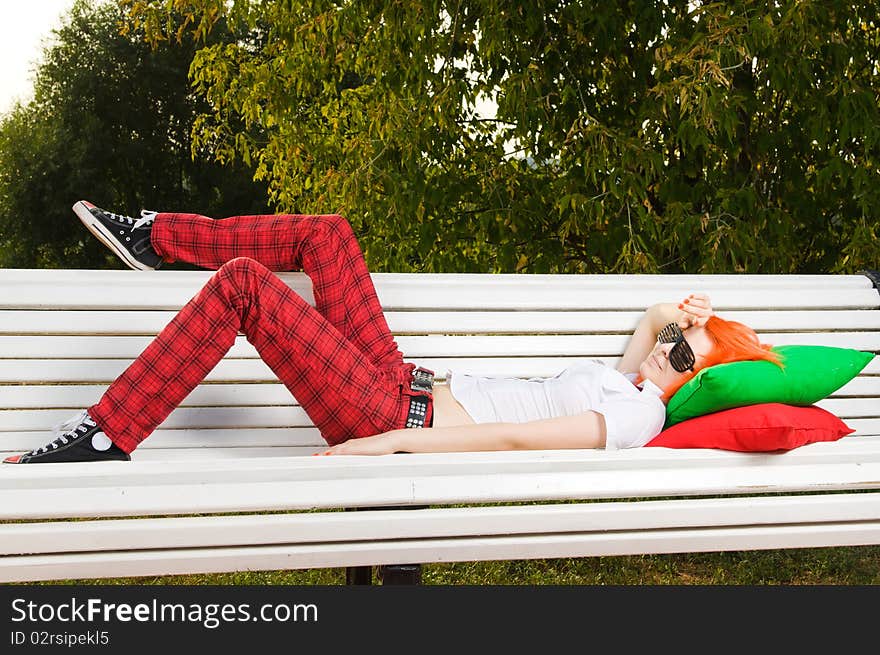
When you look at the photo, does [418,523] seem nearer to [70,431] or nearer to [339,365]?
[339,365]

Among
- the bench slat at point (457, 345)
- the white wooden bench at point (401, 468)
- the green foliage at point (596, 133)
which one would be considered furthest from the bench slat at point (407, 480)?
the green foliage at point (596, 133)

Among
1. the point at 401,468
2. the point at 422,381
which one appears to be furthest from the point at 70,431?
the point at 422,381

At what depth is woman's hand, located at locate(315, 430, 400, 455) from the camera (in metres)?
2.24

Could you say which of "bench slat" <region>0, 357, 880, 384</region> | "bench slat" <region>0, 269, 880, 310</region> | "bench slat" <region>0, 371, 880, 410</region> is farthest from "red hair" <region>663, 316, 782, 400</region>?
"bench slat" <region>0, 371, 880, 410</region>

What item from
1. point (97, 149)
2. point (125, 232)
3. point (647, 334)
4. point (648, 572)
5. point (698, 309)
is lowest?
point (648, 572)

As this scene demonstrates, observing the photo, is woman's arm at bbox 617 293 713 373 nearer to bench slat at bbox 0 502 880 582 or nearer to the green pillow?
the green pillow

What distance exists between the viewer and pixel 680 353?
2.67 meters

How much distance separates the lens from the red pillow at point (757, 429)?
2191 millimetres

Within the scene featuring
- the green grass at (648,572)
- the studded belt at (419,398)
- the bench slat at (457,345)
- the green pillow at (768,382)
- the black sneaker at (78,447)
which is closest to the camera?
the black sneaker at (78,447)

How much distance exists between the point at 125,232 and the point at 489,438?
1.18m

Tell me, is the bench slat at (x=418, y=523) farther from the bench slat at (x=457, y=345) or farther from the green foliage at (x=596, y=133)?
the green foliage at (x=596, y=133)

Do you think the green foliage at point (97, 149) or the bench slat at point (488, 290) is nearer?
the bench slat at point (488, 290)

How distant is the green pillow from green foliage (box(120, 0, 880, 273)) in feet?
4.33

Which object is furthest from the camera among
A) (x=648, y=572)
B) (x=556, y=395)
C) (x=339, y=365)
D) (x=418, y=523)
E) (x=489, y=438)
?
(x=648, y=572)
